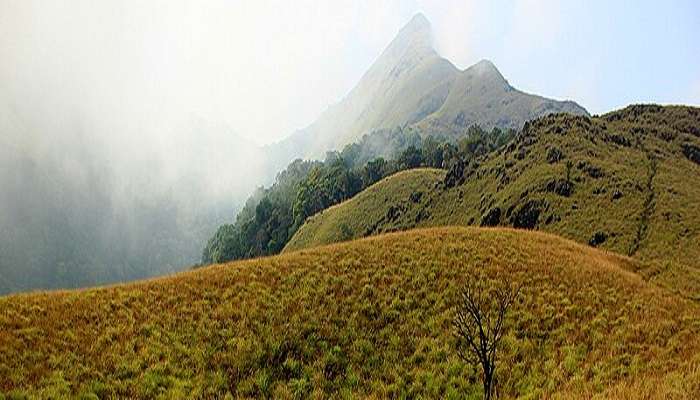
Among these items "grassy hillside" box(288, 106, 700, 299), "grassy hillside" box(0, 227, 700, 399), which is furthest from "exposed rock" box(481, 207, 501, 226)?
"grassy hillside" box(0, 227, 700, 399)

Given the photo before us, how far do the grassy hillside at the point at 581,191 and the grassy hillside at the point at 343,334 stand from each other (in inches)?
2254

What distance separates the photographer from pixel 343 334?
27844mm

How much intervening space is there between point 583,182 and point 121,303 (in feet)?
355

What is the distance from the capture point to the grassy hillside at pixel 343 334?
22.4 m

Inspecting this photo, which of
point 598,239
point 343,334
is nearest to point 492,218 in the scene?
point 598,239

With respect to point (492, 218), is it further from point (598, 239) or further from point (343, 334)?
point (343, 334)

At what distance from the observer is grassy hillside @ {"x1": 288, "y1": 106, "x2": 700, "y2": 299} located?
94.6 meters

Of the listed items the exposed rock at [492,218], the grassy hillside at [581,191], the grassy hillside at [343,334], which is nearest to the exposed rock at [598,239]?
the grassy hillside at [581,191]

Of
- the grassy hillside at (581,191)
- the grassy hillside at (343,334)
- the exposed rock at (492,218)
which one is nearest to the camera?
the grassy hillside at (343,334)

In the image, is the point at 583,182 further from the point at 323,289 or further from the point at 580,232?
the point at 323,289

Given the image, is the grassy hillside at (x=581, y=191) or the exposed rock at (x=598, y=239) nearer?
the grassy hillside at (x=581, y=191)

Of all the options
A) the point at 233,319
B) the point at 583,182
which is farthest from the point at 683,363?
the point at 583,182

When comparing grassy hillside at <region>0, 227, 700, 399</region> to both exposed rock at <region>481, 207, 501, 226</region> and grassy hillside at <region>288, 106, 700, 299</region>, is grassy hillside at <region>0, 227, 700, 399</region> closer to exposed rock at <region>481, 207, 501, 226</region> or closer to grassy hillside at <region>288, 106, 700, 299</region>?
grassy hillside at <region>288, 106, 700, 299</region>

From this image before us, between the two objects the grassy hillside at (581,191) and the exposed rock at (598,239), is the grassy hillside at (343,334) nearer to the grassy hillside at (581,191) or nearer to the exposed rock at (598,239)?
the grassy hillside at (581,191)
